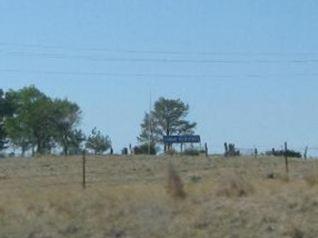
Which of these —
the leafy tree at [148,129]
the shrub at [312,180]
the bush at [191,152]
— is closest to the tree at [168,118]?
the leafy tree at [148,129]

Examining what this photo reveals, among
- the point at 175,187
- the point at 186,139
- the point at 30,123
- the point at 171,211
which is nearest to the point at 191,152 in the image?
the point at 186,139

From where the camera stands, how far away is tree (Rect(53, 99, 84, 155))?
145m

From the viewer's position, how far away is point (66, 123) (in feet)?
491

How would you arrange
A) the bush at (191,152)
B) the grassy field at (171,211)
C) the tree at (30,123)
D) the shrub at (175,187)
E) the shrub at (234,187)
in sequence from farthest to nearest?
the tree at (30,123) < the bush at (191,152) < the shrub at (234,187) < the shrub at (175,187) < the grassy field at (171,211)

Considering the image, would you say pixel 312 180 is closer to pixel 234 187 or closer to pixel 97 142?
pixel 234 187

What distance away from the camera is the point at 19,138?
144m

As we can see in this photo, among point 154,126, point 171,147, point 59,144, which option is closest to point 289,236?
point 171,147

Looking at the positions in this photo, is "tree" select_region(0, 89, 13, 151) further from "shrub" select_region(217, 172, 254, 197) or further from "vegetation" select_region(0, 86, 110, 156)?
"shrub" select_region(217, 172, 254, 197)

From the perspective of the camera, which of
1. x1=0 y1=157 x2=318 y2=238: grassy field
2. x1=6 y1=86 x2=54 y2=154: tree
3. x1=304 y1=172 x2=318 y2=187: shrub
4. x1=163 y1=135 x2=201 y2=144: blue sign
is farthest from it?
x1=6 y1=86 x2=54 y2=154: tree

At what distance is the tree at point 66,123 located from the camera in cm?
14546

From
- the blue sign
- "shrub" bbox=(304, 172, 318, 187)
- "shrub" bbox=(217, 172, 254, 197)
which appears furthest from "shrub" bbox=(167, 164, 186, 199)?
the blue sign

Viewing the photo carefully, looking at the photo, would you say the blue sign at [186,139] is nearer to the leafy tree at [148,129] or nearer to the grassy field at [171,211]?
the grassy field at [171,211]

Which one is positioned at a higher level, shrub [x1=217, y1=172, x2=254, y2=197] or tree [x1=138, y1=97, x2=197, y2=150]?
tree [x1=138, y1=97, x2=197, y2=150]

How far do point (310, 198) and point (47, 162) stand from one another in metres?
38.7
